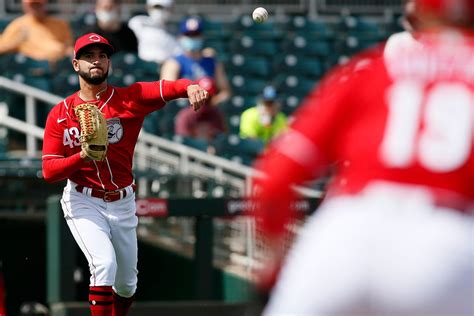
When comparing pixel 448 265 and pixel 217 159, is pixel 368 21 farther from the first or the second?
pixel 448 265

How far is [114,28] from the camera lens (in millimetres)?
12719

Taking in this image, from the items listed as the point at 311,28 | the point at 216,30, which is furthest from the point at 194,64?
the point at 311,28

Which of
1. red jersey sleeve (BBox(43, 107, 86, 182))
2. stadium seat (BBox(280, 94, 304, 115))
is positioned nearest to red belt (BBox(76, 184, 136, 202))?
red jersey sleeve (BBox(43, 107, 86, 182))

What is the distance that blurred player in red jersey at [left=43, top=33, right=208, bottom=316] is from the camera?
23.7 feet

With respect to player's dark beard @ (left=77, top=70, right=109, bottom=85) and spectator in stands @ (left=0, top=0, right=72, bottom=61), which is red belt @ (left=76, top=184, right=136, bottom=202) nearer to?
player's dark beard @ (left=77, top=70, right=109, bottom=85)

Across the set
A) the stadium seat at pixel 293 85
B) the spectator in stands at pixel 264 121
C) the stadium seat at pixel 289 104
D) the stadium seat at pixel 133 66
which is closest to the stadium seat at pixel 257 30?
the stadium seat at pixel 293 85

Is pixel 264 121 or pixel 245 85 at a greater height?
pixel 264 121

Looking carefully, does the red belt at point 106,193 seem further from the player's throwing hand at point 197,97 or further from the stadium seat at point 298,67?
the stadium seat at point 298,67

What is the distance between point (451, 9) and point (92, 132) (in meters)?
3.83

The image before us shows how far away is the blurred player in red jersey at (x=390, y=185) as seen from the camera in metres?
3.28

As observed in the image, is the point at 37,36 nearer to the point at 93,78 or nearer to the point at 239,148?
the point at 239,148

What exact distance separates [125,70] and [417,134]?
10.8 metres

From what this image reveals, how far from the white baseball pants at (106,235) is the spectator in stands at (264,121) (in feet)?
17.1

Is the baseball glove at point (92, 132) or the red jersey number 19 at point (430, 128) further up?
the red jersey number 19 at point (430, 128)
